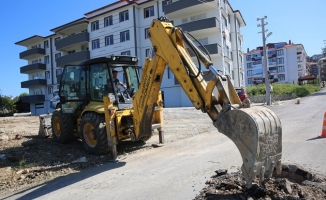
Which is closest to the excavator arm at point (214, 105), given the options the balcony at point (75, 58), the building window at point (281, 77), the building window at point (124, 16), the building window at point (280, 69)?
the building window at point (124, 16)

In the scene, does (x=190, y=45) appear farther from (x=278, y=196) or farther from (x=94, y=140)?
(x=94, y=140)

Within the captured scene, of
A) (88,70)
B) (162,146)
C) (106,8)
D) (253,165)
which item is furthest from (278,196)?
(106,8)

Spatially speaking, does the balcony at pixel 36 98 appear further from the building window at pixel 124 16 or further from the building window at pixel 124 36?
the building window at pixel 124 16

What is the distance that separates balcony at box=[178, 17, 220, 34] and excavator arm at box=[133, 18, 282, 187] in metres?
25.5

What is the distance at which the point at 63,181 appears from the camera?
6.02 m

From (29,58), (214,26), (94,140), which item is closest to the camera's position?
(94,140)

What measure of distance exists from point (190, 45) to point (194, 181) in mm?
2620

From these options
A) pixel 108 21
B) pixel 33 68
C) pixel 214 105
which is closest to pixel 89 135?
pixel 214 105

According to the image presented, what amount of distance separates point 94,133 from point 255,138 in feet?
17.8

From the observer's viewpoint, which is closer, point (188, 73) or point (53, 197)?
point (53, 197)

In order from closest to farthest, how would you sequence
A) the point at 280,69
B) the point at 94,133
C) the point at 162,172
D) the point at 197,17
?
1. the point at 162,172
2. the point at 94,133
3. the point at 197,17
4. the point at 280,69

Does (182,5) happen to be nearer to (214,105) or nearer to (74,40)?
(74,40)

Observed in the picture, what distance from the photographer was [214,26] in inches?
1213

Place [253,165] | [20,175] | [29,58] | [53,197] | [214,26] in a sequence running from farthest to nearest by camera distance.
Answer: [29,58] < [214,26] < [20,175] < [53,197] < [253,165]
